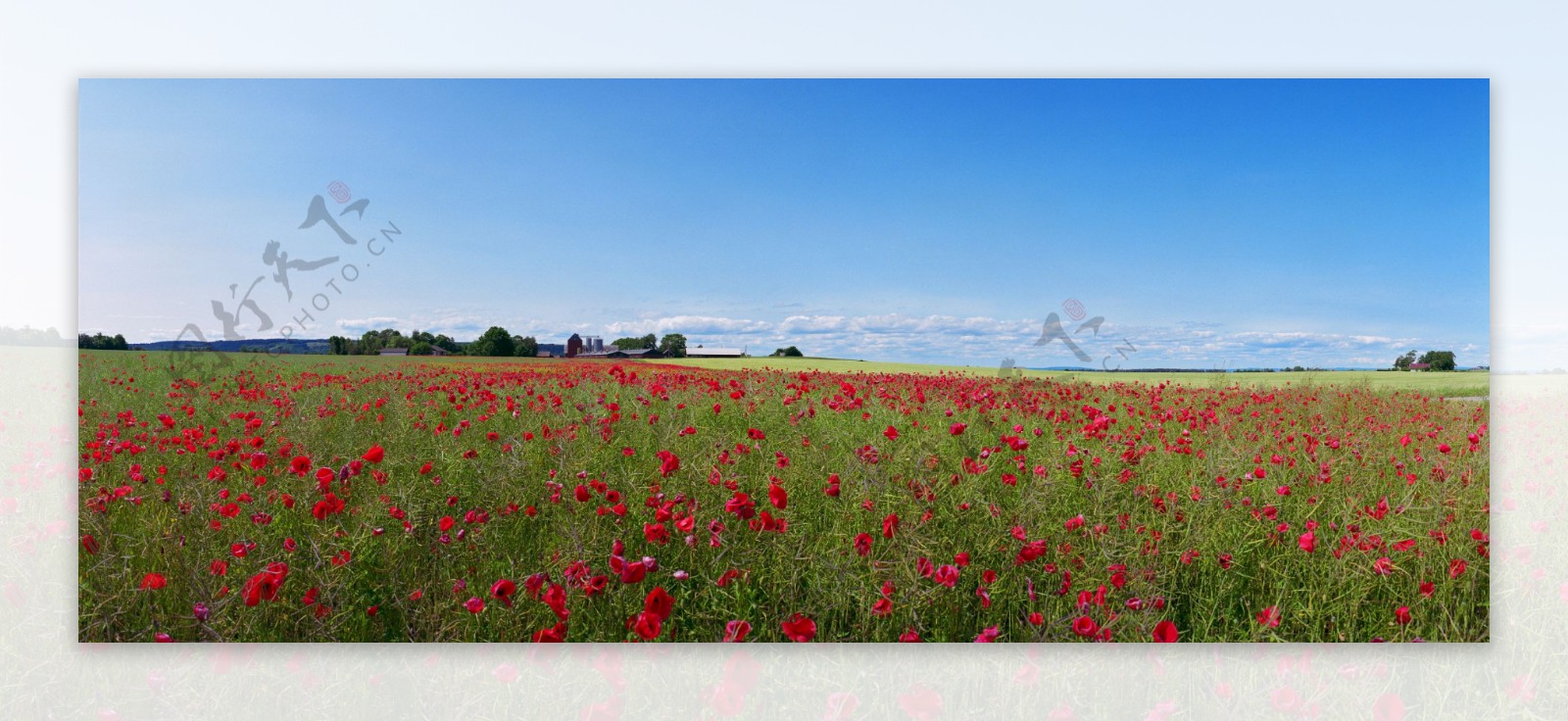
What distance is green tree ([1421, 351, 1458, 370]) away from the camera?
364 cm

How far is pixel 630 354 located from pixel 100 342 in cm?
215

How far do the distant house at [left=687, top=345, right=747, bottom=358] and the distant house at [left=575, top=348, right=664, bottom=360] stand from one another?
155mm

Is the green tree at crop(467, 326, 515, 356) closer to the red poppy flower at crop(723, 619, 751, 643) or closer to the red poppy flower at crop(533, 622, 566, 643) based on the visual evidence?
the red poppy flower at crop(533, 622, 566, 643)

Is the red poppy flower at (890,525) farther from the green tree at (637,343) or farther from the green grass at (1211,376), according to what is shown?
the green tree at (637,343)

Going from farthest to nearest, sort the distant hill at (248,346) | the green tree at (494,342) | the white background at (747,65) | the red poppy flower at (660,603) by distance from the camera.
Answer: the green tree at (494,342) → the distant hill at (248,346) → the white background at (747,65) → the red poppy flower at (660,603)

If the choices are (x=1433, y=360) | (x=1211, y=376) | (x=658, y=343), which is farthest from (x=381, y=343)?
(x=1433, y=360)

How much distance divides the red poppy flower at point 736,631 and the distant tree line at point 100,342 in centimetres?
280

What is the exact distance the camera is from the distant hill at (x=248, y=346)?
359 cm

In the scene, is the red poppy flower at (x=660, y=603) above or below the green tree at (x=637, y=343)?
below

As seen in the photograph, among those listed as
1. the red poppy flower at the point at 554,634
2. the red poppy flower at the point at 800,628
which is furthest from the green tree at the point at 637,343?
the red poppy flower at the point at 800,628

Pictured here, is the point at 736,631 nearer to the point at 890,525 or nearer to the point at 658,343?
the point at 890,525

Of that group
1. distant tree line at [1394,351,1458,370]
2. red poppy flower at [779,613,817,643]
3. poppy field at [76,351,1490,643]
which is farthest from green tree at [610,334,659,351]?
distant tree line at [1394,351,1458,370]

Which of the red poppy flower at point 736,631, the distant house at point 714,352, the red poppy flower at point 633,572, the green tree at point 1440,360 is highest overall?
the distant house at point 714,352

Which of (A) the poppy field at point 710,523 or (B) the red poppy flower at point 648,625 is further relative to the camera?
(A) the poppy field at point 710,523
